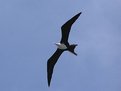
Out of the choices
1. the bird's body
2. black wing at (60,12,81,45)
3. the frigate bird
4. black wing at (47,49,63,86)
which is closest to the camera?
black wing at (60,12,81,45)

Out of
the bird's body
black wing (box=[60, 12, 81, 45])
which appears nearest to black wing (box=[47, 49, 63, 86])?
the bird's body

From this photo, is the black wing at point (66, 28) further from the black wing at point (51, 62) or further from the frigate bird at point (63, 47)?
the black wing at point (51, 62)

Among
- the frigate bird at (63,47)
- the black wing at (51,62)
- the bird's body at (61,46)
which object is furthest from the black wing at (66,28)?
the black wing at (51,62)

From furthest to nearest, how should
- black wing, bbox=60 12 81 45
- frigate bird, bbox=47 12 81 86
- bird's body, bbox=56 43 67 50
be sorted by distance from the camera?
bird's body, bbox=56 43 67 50 < frigate bird, bbox=47 12 81 86 < black wing, bbox=60 12 81 45

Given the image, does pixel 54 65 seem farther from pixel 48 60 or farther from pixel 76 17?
pixel 76 17

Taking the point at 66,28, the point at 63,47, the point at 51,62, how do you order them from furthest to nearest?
the point at 51,62 < the point at 63,47 < the point at 66,28

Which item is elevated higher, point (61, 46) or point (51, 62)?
point (61, 46)

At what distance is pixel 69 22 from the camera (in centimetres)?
8225

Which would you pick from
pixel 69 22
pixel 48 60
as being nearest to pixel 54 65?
pixel 48 60

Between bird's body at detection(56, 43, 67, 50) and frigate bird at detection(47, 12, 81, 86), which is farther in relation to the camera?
bird's body at detection(56, 43, 67, 50)

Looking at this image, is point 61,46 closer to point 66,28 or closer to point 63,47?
point 63,47

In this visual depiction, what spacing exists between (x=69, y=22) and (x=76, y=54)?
15.5 feet

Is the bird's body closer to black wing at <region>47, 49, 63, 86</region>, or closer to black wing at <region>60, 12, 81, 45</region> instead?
black wing at <region>60, 12, 81, 45</region>

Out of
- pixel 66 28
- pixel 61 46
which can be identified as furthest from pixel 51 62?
pixel 66 28
